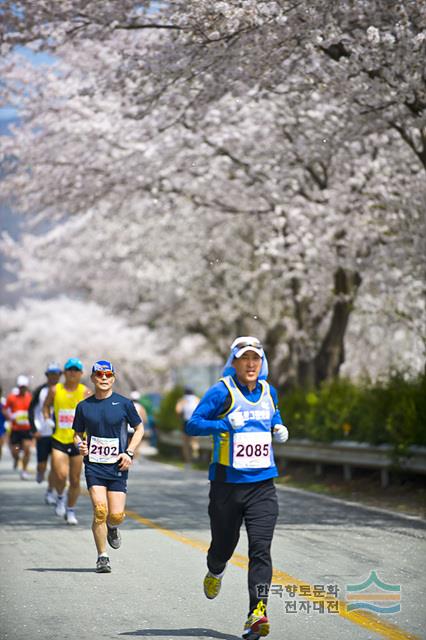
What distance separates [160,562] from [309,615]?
2816 mm

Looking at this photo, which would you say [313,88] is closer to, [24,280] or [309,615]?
[309,615]

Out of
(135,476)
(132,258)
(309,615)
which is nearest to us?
(309,615)

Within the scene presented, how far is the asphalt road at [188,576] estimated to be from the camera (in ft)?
25.6

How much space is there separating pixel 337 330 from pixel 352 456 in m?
7.26

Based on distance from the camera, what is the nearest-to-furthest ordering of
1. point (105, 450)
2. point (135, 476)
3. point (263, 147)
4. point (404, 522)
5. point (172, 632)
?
1. point (172, 632)
2. point (105, 450)
3. point (404, 522)
4. point (263, 147)
5. point (135, 476)

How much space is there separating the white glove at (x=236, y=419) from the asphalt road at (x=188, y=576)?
4.06ft

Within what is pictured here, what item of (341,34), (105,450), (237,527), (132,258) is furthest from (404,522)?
(132,258)

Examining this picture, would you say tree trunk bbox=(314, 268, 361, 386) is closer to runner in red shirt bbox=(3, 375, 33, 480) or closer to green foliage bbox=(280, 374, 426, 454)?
green foliage bbox=(280, 374, 426, 454)

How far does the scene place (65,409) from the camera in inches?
565

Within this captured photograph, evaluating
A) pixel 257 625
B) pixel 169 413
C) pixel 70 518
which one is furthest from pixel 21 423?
pixel 257 625

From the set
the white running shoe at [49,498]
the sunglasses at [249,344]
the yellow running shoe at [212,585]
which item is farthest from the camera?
the white running shoe at [49,498]

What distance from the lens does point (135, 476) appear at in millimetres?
24234

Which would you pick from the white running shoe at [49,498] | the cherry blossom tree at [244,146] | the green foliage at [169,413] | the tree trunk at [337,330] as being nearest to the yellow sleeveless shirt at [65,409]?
the white running shoe at [49,498]

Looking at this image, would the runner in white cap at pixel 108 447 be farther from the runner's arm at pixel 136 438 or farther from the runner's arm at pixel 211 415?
the runner's arm at pixel 211 415
